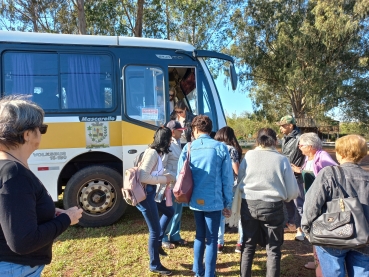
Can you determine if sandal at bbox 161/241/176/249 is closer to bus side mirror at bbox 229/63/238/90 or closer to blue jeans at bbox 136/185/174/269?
blue jeans at bbox 136/185/174/269

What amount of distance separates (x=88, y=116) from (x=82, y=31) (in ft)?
28.6

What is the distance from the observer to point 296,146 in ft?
14.9

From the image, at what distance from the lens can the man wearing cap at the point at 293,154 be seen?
4492mm

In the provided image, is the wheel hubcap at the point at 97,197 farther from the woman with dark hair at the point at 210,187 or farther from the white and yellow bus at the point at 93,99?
the woman with dark hair at the point at 210,187

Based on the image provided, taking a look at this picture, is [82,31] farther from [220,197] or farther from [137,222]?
[220,197]

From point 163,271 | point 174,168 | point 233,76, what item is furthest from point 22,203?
point 233,76

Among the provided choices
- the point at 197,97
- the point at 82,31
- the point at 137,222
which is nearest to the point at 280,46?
the point at 82,31

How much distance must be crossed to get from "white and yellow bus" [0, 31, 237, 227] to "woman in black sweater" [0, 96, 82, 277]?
315 cm

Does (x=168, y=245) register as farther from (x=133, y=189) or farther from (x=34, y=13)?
Result: (x=34, y=13)

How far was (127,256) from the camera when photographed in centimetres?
395

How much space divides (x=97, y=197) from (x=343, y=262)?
372 centimetres

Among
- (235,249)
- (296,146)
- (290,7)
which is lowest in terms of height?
(235,249)

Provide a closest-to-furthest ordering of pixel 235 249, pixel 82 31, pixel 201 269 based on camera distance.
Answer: pixel 201 269 → pixel 235 249 → pixel 82 31

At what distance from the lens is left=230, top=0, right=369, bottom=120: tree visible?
19.7m
